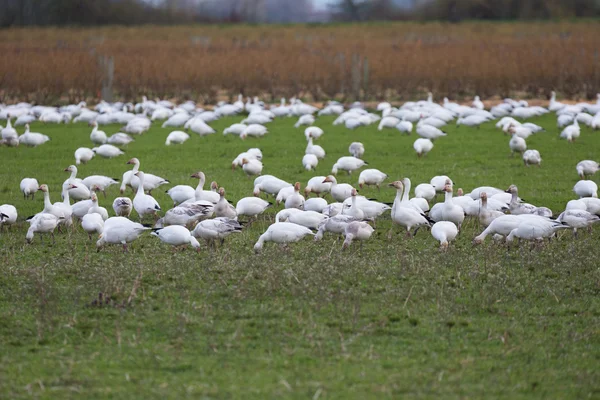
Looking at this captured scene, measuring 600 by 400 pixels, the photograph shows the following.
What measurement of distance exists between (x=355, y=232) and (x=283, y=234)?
2.58ft

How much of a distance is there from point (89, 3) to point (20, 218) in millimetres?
48642

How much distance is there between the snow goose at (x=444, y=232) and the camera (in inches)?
394

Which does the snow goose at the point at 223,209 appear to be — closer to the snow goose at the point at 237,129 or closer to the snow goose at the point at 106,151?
the snow goose at the point at 106,151

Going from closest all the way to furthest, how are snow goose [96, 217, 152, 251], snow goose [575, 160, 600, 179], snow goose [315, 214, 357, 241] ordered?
1. snow goose [96, 217, 152, 251]
2. snow goose [315, 214, 357, 241]
3. snow goose [575, 160, 600, 179]

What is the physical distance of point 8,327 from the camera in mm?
7191

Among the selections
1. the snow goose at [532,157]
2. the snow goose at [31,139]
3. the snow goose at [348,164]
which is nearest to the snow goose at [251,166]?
the snow goose at [348,164]

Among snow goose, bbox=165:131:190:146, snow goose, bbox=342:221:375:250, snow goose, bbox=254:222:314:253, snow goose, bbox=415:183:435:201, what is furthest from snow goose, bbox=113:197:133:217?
snow goose, bbox=165:131:190:146

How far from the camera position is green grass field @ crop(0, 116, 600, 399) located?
5949 mm

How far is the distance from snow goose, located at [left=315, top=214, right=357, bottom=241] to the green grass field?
0.17 m

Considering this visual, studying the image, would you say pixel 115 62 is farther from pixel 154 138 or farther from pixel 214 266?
pixel 214 266

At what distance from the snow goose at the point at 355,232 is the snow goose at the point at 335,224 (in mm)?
182

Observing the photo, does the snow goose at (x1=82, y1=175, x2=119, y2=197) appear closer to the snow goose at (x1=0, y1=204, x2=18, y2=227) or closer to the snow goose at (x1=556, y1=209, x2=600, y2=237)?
the snow goose at (x1=0, y1=204, x2=18, y2=227)

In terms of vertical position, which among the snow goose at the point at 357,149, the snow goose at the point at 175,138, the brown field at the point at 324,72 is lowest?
the brown field at the point at 324,72

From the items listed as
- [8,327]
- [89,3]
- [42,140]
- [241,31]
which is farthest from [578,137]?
[89,3]
